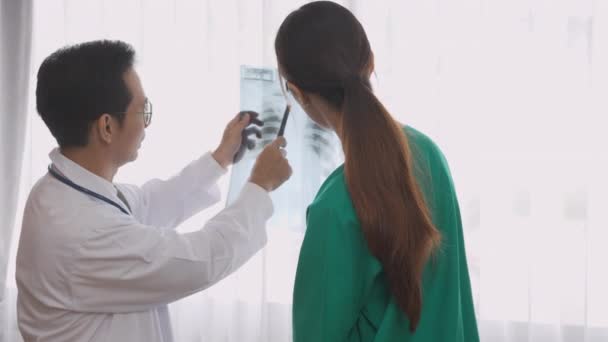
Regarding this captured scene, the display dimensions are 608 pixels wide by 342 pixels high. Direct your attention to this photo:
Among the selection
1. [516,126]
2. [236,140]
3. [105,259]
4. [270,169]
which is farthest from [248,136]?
[516,126]

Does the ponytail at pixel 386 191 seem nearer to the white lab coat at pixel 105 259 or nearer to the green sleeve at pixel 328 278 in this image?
the green sleeve at pixel 328 278

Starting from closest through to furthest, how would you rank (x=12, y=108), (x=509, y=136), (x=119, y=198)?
1. (x=119, y=198)
2. (x=509, y=136)
3. (x=12, y=108)

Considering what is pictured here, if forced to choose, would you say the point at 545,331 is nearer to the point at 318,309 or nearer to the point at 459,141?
the point at 459,141

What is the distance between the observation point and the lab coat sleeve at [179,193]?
172 cm

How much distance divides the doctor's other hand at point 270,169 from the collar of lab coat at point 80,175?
0.32 meters

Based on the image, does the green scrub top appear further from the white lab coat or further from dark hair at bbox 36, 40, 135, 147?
dark hair at bbox 36, 40, 135, 147

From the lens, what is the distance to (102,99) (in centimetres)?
142

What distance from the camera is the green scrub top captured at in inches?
43.8

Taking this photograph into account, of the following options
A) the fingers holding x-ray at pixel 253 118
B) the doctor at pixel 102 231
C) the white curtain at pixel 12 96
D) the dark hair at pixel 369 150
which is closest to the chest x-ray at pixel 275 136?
the fingers holding x-ray at pixel 253 118

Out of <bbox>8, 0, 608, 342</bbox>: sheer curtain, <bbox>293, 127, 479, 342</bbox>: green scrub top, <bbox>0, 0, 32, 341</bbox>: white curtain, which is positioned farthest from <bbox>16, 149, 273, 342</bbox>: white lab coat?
<bbox>0, 0, 32, 341</bbox>: white curtain

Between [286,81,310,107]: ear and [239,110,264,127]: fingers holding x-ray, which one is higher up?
[286,81,310,107]: ear

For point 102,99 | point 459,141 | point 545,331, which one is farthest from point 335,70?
point 545,331

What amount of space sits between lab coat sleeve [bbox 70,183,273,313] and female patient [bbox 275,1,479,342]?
0.29m

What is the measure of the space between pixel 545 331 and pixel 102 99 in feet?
5.28
